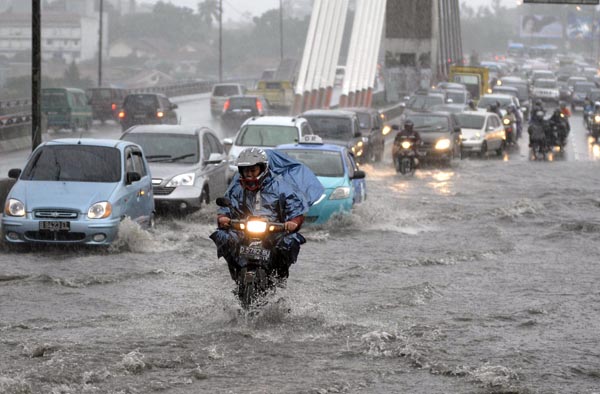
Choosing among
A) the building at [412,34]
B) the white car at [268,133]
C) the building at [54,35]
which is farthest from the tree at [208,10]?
the white car at [268,133]

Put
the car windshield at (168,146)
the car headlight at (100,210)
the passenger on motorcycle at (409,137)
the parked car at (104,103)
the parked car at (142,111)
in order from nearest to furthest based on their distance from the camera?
1. the car headlight at (100,210)
2. the car windshield at (168,146)
3. the passenger on motorcycle at (409,137)
4. the parked car at (142,111)
5. the parked car at (104,103)

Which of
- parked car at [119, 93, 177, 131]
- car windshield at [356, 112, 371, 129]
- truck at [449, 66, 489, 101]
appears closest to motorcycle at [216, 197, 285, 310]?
car windshield at [356, 112, 371, 129]

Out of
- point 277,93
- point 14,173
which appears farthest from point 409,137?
point 277,93

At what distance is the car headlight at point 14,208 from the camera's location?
1532 cm

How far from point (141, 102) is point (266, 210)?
35.8 meters

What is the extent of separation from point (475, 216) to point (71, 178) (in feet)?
28.8

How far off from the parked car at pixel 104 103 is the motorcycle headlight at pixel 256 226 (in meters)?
43.9

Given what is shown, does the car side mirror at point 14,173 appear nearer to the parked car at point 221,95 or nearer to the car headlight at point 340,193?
the car headlight at point 340,193

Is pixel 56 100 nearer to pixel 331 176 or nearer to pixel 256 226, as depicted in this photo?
pixel 331 176

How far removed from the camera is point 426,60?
9644cm

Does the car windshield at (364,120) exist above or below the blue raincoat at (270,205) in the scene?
above

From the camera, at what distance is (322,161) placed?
20312 millimetres

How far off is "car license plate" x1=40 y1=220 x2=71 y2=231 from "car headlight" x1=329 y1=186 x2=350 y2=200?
16.9ft

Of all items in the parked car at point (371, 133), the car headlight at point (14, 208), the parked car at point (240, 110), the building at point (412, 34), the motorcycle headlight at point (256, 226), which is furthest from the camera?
the building at point (412, 34)
